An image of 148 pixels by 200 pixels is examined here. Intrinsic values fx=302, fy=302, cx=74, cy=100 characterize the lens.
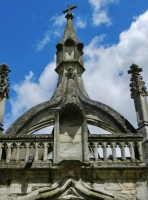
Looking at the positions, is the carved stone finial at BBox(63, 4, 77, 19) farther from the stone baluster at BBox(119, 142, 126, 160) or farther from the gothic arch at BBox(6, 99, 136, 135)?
the stone baluster at BBox(119, 142, 126, 160)

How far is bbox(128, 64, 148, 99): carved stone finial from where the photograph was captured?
8711 mm

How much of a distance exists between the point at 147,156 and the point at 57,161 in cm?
213

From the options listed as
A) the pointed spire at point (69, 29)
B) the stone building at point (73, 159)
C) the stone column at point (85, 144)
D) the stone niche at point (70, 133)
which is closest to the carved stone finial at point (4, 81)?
the stone building at point (73, 159)

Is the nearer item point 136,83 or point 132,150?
point 132,150

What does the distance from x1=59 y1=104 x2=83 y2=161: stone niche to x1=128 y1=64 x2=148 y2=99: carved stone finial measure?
209 centimetres

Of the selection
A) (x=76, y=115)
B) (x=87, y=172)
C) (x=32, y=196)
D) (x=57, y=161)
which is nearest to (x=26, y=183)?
(x=32, y=196)

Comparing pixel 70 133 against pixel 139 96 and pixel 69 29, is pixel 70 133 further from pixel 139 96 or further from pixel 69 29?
pixel 69 29

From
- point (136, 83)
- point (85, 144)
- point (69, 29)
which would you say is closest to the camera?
point (85, 144)

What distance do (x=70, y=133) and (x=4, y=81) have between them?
106 inches

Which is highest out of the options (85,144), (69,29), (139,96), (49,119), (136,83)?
(69,29)

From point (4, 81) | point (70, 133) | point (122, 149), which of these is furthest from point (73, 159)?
point (4, 81)

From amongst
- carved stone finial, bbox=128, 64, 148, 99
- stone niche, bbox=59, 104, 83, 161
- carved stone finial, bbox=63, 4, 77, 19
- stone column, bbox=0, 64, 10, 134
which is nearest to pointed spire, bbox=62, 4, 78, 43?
carved stone finial, bbox=63, 4, 77, 19

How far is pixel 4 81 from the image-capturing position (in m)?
8.72

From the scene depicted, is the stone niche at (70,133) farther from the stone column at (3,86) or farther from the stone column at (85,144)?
the stone column at (3,86)
